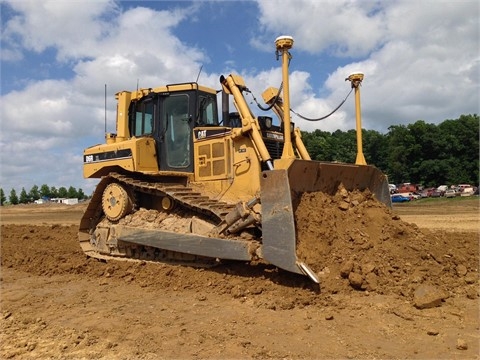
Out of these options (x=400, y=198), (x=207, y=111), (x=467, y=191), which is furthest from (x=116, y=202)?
(x=467, y=191)

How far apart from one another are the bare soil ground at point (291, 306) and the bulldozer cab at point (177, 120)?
2082mm

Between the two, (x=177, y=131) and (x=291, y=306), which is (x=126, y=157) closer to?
(x=177, y=131)

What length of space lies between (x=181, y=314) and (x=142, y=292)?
1.52m

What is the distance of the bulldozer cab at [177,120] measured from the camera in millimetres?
8695

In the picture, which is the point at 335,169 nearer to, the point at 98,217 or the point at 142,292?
the point at 142,292

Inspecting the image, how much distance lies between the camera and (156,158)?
29.7 feet

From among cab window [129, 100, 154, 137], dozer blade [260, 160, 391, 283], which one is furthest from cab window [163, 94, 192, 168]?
dozer blade [260, 160, 391, 283]

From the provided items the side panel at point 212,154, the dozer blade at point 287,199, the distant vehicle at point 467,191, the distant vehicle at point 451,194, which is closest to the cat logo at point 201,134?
the side panel at point 212,154

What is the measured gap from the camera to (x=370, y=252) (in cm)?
614

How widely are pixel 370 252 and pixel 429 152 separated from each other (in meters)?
49.4

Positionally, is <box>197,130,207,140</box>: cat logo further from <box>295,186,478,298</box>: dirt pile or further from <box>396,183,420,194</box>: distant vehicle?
<box>396,183,420,194</box>: distant vehicle

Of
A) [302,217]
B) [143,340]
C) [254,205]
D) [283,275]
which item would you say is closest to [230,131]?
[254,205]

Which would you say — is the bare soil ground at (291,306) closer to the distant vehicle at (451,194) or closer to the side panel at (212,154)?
the side panel at (212,154)

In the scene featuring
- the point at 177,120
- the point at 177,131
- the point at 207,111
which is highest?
the point at 207,111
